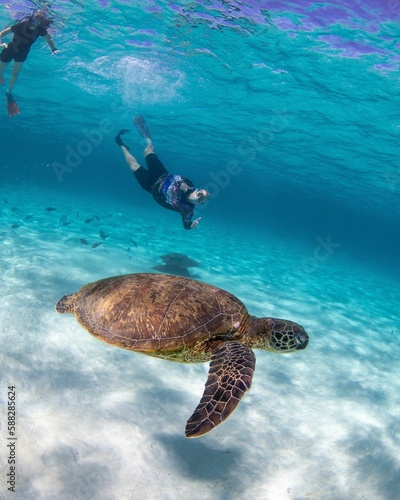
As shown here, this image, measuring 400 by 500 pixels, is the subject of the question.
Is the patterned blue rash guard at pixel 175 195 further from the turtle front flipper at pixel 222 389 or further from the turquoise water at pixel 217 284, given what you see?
the turtle front flipper at pixel 222 389

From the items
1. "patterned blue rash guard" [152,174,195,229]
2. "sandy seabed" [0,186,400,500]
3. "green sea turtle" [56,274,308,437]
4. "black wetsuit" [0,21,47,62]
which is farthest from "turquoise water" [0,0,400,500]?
"black wetsuit" [0,21,47,62]

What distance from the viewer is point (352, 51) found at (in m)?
13.4

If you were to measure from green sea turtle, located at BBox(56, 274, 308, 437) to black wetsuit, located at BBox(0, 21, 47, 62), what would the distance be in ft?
36.2

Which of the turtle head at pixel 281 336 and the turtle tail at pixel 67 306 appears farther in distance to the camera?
the turtle tail at pixel 67 306

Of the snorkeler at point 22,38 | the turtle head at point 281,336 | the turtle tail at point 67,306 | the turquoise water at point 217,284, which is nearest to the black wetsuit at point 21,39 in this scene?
the snorkeler at point 22,38

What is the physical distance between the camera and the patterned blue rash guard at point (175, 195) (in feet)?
31.3

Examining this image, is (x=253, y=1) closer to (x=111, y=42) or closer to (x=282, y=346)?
(x=111, y=42)

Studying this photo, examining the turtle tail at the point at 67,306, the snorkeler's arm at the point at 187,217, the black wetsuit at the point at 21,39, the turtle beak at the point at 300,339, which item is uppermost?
the black wetsuit at the point at 21,39

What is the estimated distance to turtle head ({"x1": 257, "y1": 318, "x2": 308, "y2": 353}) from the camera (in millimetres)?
4157

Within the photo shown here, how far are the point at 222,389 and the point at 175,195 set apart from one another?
24.2ft

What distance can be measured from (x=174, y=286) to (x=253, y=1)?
12435mm

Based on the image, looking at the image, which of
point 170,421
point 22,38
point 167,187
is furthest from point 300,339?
point 22,38

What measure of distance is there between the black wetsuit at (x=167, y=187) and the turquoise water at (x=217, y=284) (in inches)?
124

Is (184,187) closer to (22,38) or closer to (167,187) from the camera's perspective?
(167,187)
